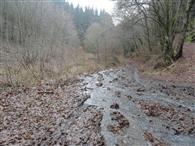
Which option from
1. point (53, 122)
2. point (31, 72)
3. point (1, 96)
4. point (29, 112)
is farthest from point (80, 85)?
point (53, 122)

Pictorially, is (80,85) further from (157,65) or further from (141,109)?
(157,65)

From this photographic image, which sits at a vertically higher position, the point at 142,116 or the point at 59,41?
the point at 59,41

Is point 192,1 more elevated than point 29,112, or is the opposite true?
point 192,1

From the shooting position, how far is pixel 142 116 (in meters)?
11.1

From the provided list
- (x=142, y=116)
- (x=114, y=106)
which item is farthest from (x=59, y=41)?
(x=142, y=116)

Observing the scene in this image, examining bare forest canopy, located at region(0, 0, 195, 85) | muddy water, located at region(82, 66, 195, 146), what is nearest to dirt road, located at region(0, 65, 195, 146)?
muddy water, located at region(82, 66, 195, 146)

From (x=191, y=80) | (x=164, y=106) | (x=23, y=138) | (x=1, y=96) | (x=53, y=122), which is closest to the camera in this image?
(x=23, y=138)

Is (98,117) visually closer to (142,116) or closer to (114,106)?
(142,116)

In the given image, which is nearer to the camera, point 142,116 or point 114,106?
point 142,116

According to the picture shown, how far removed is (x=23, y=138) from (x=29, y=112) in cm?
302

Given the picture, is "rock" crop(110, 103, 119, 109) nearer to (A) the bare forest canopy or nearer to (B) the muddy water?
(B) the muddy water

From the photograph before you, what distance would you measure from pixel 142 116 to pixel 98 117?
1623 mm

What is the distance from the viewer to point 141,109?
12250 millimetres

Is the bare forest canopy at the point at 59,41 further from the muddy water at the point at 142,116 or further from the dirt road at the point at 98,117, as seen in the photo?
the muddy water at the point at 142,116
